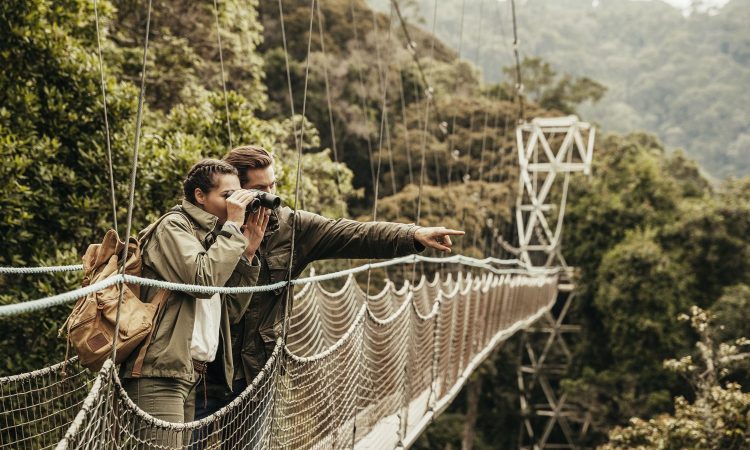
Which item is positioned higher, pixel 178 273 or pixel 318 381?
pixel 178 273

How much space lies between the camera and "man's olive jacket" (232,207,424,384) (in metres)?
1.57

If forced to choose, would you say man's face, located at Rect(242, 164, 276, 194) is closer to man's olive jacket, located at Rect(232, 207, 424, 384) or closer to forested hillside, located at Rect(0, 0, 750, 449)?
man's olive jacket, located at Rect(232, 207, 424, 384)

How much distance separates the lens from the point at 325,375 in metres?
2.04

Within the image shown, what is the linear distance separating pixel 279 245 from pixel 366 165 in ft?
33.8

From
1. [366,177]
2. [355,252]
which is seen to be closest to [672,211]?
[366,177]

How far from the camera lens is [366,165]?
468 inches

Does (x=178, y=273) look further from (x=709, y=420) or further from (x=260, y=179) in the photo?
(x=709, y=420)

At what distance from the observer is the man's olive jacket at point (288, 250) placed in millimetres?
1565

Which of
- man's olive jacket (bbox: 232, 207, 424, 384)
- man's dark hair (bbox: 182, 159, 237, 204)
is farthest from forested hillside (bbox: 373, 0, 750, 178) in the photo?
man's dark hair (bbox: 182, 159, 237, 204)

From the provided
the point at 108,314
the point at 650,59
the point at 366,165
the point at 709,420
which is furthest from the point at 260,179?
the point at 650,59

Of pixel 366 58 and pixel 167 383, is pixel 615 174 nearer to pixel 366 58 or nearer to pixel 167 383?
pixel 366 58

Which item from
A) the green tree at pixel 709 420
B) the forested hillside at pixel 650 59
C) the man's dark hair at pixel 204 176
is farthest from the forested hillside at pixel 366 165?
the forested hillside at pixel 650 59

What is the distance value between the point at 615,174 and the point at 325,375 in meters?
11.3

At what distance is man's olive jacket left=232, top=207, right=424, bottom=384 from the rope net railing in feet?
0.14
